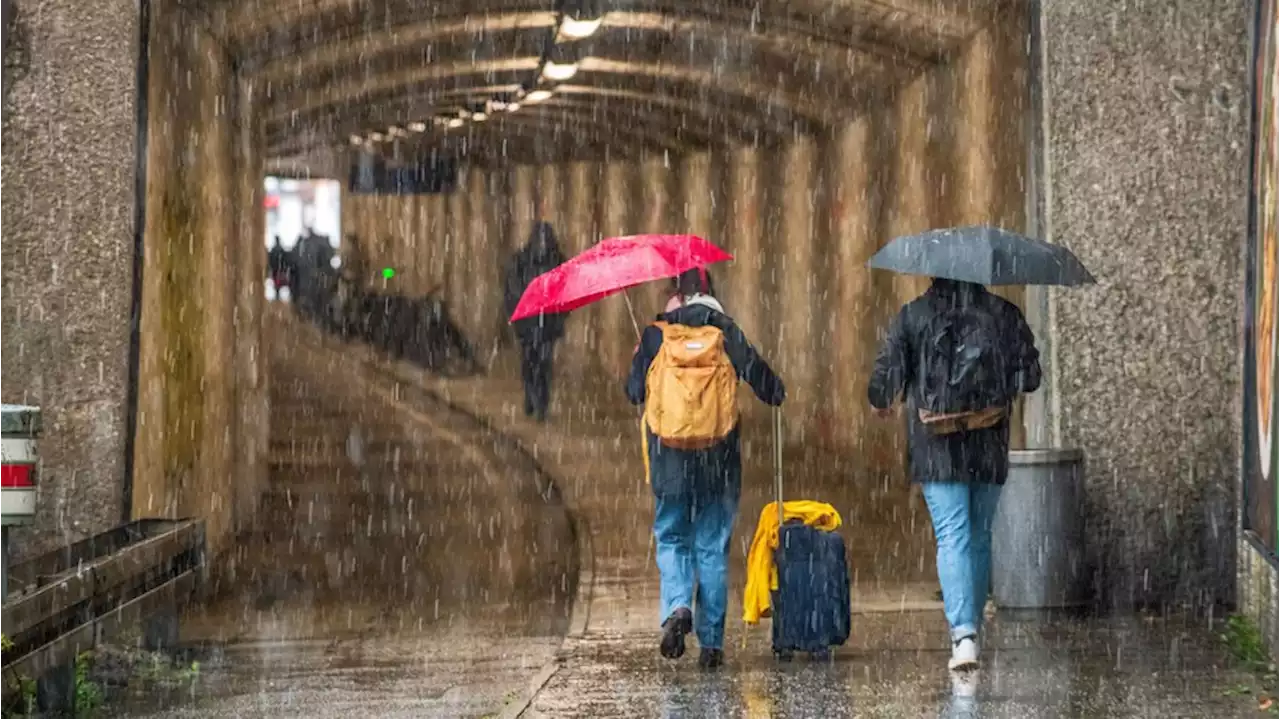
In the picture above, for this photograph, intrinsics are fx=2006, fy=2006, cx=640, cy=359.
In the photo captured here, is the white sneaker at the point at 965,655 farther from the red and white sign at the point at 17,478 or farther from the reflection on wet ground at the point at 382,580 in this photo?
the red and white sign at the point at 17,478

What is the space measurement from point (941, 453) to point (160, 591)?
11.3 feet

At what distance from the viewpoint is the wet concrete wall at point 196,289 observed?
1082 cm

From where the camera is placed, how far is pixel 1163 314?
9758mm

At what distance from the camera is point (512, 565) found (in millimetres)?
13078

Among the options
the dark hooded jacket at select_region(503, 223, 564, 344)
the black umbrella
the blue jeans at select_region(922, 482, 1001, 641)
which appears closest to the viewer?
the black umbrella

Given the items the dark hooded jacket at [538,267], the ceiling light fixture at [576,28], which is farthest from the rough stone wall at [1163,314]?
the dark hooded jacket at [538,267]

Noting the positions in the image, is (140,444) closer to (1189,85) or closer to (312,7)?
(312,7)

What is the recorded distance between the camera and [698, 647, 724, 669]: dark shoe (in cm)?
810

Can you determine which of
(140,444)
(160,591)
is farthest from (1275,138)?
(140,444)

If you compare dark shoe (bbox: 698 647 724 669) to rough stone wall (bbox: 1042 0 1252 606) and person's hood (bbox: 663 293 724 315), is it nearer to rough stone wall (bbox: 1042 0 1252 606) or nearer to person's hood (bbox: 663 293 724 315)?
person's hood (bbox: 663 293 724 315)

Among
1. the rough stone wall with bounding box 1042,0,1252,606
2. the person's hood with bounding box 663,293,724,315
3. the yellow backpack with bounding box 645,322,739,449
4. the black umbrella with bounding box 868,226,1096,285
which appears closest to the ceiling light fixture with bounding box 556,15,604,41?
the rough stone wall with bounding box 1042,0,1252,606

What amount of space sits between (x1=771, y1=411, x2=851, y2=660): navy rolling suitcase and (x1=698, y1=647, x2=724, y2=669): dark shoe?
0.82 feet

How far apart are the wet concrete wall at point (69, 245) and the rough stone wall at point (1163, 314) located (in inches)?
184

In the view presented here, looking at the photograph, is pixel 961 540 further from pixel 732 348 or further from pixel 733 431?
pixel 732 348
